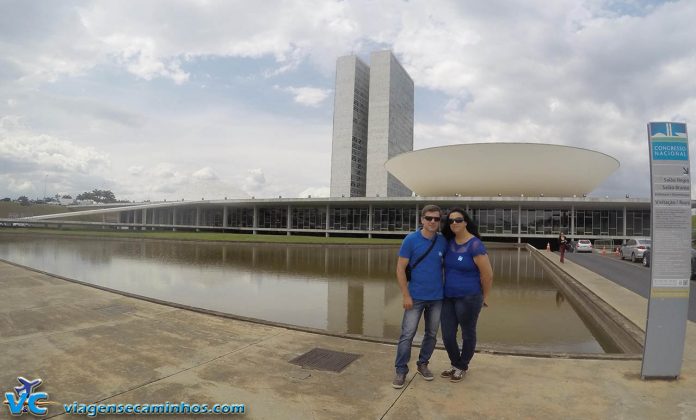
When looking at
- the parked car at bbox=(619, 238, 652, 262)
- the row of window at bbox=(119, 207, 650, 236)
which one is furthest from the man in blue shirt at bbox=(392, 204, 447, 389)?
the row of window at bbox=(119, 207, 650, 236)

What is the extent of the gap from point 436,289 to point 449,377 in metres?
0.85

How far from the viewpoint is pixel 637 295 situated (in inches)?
361

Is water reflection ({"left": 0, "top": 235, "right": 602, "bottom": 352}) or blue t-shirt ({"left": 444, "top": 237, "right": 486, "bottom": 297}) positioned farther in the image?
water reflection ({"left": 0, "top": 235, "right": 602, "bottom": 352})

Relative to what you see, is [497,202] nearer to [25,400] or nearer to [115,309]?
[115,309]

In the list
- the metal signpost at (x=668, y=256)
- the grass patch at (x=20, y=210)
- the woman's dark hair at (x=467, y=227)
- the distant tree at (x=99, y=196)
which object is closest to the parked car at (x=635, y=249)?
the metal signpost at (x=668, y=256)

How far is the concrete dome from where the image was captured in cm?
3891

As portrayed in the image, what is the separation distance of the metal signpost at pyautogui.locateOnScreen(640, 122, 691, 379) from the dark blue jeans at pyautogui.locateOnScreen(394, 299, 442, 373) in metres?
2.01

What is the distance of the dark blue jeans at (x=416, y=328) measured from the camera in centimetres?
369

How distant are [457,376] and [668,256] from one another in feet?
7.68

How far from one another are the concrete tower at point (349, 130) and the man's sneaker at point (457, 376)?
92.1 meters

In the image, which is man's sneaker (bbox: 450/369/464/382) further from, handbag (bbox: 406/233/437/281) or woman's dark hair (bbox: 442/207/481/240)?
woman's dark hair (bbox: 442/207/481/240)

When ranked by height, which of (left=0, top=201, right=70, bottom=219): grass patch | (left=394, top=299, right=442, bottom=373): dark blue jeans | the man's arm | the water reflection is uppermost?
(left=0, top=201, right=70, bottom=219): grass patch

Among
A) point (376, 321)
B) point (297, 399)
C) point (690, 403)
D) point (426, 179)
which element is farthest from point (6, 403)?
point (426, 179)

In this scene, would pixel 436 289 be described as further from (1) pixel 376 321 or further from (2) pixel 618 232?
(2) pixel 618 232
